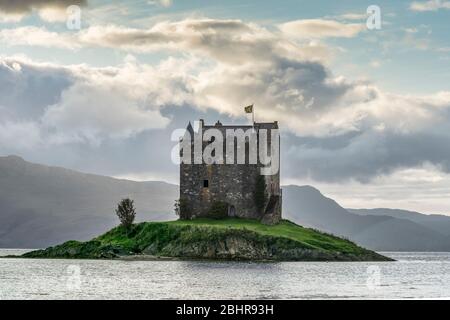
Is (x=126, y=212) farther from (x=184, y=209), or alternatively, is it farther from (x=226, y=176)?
(x=226, y=176)

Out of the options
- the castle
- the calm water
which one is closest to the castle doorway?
the castle

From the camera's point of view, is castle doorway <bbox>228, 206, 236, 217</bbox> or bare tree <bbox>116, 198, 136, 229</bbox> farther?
castle doorway <bbox>228, 206, 236, 217</bbox>

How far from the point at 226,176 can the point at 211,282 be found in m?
50.4

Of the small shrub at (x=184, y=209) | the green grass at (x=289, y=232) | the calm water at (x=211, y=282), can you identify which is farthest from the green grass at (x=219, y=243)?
the calm water at (x=211, y=282)

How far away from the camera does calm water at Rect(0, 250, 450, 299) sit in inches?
2388

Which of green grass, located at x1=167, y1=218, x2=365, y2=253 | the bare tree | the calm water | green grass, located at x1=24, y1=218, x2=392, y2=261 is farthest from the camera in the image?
the bare tree

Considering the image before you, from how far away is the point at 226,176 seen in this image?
120 metres

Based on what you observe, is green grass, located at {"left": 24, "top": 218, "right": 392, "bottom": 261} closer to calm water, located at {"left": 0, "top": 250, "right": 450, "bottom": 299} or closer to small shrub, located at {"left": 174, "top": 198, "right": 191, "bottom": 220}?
small shrub, located at {"left": 174, "top": 198, "right": 191, "bottom": 220}

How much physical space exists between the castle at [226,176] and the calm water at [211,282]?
23.9 metres

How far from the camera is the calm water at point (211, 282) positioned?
60.7m

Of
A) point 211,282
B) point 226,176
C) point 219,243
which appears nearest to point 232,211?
point 226,176

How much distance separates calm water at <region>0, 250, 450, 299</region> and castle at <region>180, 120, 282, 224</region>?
23.9 meters
